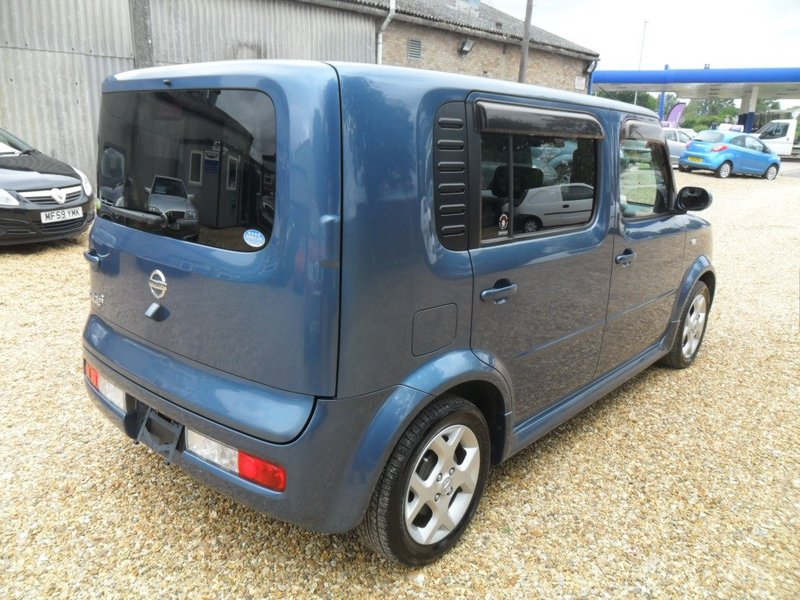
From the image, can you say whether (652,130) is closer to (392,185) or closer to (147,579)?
(392,185)

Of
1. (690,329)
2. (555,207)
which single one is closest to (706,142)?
(690,329)

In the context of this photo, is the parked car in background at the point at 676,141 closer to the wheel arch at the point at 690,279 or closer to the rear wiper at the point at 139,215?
the wheel arch at the point at 690,279

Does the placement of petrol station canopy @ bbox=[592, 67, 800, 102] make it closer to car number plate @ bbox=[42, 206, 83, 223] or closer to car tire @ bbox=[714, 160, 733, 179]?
car tire @ bbox=[714, 160, 733, 179]

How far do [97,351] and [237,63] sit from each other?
1.36m

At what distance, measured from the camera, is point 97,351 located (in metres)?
2.50

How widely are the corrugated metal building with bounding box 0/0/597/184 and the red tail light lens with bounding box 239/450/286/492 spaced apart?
326 inches

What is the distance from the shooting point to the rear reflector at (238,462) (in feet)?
6.37

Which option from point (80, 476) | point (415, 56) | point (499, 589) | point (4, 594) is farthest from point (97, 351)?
point (415, 56)

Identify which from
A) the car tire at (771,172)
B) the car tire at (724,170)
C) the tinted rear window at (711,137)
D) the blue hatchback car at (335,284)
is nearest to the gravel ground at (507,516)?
the blue hatchback car at (335,284)

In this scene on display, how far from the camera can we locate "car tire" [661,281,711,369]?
4238mm

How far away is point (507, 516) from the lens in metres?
2.68

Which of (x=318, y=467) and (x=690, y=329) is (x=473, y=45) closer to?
(x=690, y=329)

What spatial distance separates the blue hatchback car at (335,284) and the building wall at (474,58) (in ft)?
49.9

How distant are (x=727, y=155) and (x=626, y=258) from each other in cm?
2011
